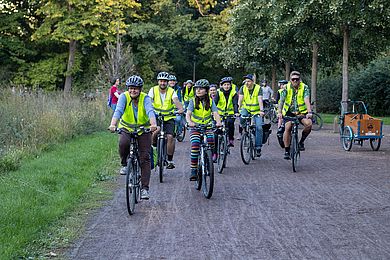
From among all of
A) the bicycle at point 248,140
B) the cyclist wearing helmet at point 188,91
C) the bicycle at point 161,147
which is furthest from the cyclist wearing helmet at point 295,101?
the cyclist wearing helmet at point 188,91

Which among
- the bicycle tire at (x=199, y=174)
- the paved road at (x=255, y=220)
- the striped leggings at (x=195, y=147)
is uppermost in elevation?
the striped leggings at (x=195, y=147)

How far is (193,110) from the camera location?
35.8ft

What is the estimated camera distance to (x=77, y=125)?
63.2ft

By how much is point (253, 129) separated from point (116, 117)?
5964 millimetres

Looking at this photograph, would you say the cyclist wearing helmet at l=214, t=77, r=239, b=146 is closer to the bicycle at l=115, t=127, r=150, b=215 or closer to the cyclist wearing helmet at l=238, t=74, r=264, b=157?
the cyclist wearing helmet at l=238, t=74, r=264, b=157

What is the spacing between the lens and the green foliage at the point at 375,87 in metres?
37.7

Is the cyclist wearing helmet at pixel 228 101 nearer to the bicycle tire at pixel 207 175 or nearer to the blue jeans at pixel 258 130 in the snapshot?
the blue jeans at pixel 258 130

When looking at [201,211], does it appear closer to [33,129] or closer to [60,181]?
[60,181]

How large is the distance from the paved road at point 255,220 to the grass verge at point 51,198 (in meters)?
0.28

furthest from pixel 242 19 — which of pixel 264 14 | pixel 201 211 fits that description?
pixel 201 211

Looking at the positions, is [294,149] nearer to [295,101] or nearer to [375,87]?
[295,101]

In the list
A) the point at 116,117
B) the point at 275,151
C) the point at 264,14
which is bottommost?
the point at 275,151

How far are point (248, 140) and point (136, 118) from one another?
550cm

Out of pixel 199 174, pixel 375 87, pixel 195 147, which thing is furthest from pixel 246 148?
pixel 375 87
